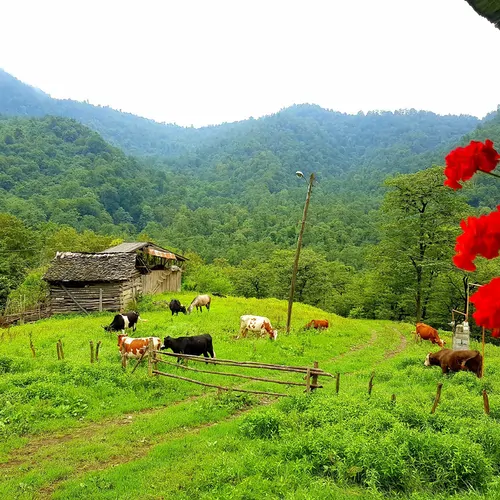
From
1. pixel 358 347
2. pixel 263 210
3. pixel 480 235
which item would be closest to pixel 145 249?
pixel 358 347

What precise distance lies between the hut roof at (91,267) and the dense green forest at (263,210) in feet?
21.2

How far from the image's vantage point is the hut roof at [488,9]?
4.69ft

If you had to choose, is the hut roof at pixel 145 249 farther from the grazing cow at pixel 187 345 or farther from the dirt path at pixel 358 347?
the grazing cow at pixel 187 345

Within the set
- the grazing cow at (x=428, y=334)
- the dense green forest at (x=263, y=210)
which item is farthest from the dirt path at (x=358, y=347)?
the dense green forest at (x=263, y=210)

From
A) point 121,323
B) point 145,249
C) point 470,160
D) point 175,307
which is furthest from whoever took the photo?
point 145,249

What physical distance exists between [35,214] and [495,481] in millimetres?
90168

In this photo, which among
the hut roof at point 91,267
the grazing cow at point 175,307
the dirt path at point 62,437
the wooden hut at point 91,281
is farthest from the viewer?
the wooden hut at point 91,281

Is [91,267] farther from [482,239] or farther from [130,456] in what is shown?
[482,239]

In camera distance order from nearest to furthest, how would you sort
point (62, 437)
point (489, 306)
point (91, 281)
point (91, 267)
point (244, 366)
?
1. point (489, 306)
2. point (62, 437)
3. point (244, 366)
4. point (91, 281)
5. point (91, 267)

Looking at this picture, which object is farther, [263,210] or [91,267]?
[263,210]

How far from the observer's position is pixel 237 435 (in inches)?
330

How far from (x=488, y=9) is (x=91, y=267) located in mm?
32366

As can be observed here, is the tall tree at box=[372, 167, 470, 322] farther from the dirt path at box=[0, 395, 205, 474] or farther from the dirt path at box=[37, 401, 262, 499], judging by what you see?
the dirt path at box=[0, 395, 205, 474]

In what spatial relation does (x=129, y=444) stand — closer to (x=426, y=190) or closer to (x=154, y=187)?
(x=426, y=190)
